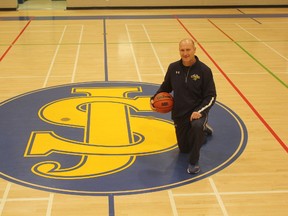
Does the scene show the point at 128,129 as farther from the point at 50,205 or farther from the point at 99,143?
the point at 50,205

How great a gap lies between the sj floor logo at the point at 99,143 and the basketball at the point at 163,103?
663 millimetres

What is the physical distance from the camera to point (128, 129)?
694 centimetres

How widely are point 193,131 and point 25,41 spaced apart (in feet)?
26.9

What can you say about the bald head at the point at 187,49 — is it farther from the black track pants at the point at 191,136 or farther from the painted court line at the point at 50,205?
the painted court line at the point at 50,205

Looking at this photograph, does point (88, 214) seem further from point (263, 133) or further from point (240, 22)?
point (240, 22)

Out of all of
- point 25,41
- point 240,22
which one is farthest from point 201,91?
point 240,22

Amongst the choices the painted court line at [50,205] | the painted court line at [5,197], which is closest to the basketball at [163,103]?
the painted court line at [50,205]

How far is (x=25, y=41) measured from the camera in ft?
40.9

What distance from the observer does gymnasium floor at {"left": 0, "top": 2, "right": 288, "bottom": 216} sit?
16.9ft

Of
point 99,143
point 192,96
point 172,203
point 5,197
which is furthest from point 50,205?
point 192,96

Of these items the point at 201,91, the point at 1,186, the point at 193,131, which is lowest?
the point at 1,186

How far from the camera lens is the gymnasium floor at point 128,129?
5148 millimetres

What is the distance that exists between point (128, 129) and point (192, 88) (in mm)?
1624

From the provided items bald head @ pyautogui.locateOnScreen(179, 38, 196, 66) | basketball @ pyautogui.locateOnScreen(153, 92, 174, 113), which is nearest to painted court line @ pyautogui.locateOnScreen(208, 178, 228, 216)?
basketball @ pyautogui.locateOnScreen(153, 92, 174, 113)
